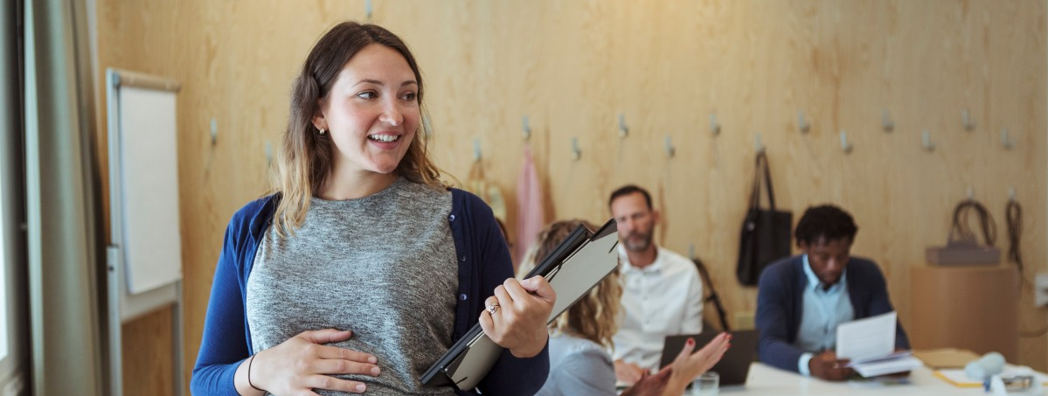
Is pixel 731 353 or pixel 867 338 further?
pixel 867 338

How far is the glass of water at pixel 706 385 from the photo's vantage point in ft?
9.05

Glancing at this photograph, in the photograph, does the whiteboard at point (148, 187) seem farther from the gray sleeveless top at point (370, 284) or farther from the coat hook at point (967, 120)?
the coat hook at point (967, 120)

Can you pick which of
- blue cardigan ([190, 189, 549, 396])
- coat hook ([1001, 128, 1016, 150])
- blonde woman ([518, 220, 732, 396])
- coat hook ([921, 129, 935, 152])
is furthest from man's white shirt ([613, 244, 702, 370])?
blue cardigan ([190, 189, 549, 396])

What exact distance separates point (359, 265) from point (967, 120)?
161 inches

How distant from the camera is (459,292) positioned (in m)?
1.25

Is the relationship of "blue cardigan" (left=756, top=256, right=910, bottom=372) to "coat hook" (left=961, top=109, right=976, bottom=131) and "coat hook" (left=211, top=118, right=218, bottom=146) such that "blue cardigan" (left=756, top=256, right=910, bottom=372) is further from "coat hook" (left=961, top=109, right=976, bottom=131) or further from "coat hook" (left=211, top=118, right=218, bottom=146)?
"coat hook" (left=211, top=118, right=218, bottom=146)

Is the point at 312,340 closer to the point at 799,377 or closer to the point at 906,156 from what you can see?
the point at 799,377

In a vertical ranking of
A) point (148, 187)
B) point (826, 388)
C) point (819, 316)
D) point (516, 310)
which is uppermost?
point (148, 187)

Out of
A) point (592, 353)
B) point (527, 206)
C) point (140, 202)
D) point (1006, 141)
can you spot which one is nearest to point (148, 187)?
point (140, 202)

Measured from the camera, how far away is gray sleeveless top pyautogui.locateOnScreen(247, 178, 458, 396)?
3.90ft

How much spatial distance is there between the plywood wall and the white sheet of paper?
4.98 ft

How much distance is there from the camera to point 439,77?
431cm

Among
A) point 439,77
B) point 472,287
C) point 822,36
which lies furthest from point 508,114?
point 472,287

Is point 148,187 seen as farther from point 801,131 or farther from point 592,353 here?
point 801,131
